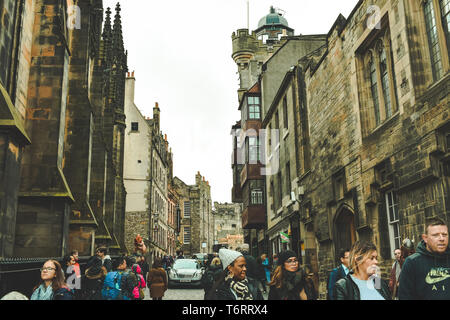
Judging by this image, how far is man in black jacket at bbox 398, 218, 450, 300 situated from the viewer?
3.85m

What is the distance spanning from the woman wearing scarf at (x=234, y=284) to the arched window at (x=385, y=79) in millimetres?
9159

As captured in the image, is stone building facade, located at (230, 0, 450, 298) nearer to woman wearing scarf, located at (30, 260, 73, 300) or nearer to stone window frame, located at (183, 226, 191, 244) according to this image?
woman wearing scarf, located at (30, 260, 73, 300)

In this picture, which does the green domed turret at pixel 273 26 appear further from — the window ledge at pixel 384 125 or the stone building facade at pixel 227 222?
the window ledge at pixel 384 125

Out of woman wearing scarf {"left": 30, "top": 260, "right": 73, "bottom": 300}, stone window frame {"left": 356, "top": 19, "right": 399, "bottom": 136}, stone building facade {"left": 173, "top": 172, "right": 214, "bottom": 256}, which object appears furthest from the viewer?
stone building facade {"left": 173, "top": 172, "right": 214, "bottom": 256}

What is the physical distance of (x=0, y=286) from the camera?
764 cm

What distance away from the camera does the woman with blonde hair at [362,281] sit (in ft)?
11.9

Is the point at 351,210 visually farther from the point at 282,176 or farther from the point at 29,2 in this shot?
the point at 29,2

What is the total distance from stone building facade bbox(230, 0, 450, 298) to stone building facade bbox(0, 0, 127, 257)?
8579 millimetres

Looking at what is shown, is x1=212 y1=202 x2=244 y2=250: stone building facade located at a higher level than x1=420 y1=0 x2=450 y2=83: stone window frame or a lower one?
higher

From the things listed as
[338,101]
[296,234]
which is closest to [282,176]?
[296,234]

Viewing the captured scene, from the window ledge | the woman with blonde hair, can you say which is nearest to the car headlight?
the window ledge

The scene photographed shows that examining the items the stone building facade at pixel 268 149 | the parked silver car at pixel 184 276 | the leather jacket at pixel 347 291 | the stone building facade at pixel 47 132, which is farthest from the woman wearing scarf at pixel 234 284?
the stone building facade at pixel 268 149

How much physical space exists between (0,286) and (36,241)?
4.81 m
